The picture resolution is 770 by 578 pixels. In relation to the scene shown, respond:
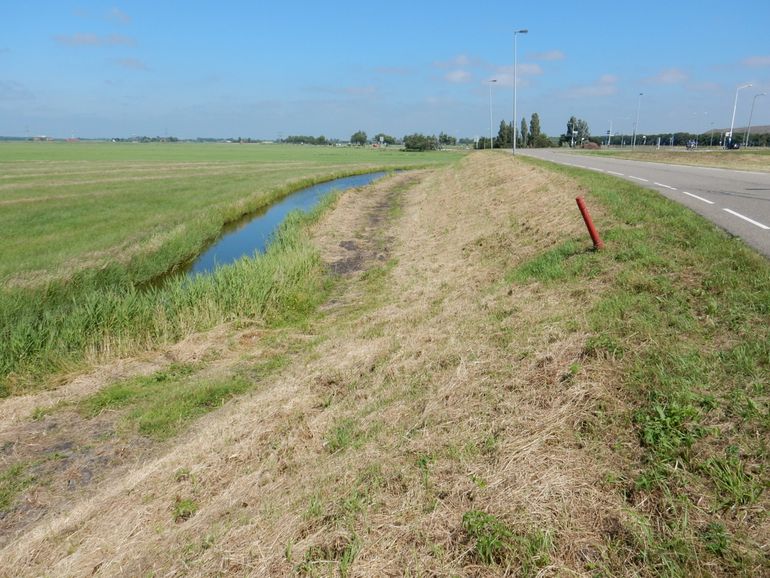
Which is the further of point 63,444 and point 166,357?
point 166,357

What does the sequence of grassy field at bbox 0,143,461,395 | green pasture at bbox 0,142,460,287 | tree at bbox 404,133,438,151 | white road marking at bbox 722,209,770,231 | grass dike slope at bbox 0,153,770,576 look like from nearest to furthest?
grass dike slope at bbox 0,153,770,576
white road marking at bbox 722,209,770,231
grassy field at bbox 0,143,461,395
green pasture at bbox 0,142,460,287
tree at bbox 404,133,438,151

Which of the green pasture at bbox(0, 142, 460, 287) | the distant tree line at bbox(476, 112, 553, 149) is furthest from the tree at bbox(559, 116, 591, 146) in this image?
the green pasture at bbox(0, 142, 460, 287)

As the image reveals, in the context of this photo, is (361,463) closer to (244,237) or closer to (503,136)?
(244,237)

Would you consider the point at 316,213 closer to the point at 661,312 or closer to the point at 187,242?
the point at 187,242

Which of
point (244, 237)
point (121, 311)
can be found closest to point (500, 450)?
point (121, 311)

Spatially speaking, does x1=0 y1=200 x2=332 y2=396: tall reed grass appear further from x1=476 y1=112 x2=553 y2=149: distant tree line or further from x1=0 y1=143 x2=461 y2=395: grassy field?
x1=476 y1=112 x2=553 y2=149: distant tree line

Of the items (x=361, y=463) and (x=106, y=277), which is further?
(x=106, y=277)

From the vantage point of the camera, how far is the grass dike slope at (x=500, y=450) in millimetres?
3500

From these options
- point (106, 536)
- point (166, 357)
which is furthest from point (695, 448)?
point (166, 357)

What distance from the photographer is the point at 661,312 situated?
6.19 meters

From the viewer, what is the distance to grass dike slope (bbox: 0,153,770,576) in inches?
138

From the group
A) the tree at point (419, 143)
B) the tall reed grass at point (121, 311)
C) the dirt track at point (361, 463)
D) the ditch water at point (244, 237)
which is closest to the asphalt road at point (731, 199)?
the dirt track at point (361, 463)

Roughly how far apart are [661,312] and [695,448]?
8.99 ft

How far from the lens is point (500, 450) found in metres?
4.51
